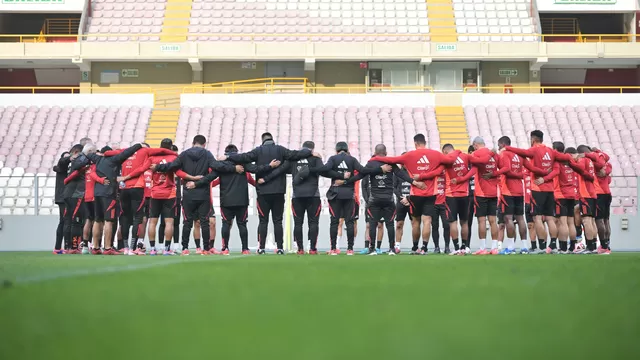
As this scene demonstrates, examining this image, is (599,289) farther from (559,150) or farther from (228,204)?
(559,150)

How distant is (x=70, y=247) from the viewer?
15.5m

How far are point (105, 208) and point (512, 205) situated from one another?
662cm

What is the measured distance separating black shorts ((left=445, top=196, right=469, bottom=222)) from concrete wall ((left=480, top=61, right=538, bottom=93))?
23450 millimetres

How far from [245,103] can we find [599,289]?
89.8ft

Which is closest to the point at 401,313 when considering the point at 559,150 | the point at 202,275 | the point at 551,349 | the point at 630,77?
the point at 551,349

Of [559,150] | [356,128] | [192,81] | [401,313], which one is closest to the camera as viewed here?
[401,313]

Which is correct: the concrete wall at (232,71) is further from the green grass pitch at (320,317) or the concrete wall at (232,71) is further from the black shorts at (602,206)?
the green grass pitch at (320,317)

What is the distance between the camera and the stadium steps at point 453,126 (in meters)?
29.1

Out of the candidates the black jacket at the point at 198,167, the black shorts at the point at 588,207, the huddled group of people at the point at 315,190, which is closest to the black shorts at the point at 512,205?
the huddled group of people at the point at 315,190

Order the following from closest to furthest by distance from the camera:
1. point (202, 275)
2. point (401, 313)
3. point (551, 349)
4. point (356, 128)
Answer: point (551, 349) < point (401, 313) < point (202, 275) < point (356, 128)

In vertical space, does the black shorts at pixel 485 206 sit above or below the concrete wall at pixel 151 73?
below

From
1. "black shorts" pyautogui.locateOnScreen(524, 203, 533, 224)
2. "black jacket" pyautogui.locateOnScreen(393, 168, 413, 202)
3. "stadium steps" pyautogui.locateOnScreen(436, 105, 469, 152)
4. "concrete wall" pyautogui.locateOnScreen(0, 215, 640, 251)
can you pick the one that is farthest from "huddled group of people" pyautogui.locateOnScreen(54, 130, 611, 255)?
"stadium steps" pyautogui.locateOnScreen(436, 105, 469, 152)

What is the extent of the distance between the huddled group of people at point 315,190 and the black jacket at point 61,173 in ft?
0.06

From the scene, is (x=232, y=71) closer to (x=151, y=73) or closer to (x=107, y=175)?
(x=151, y=73)
